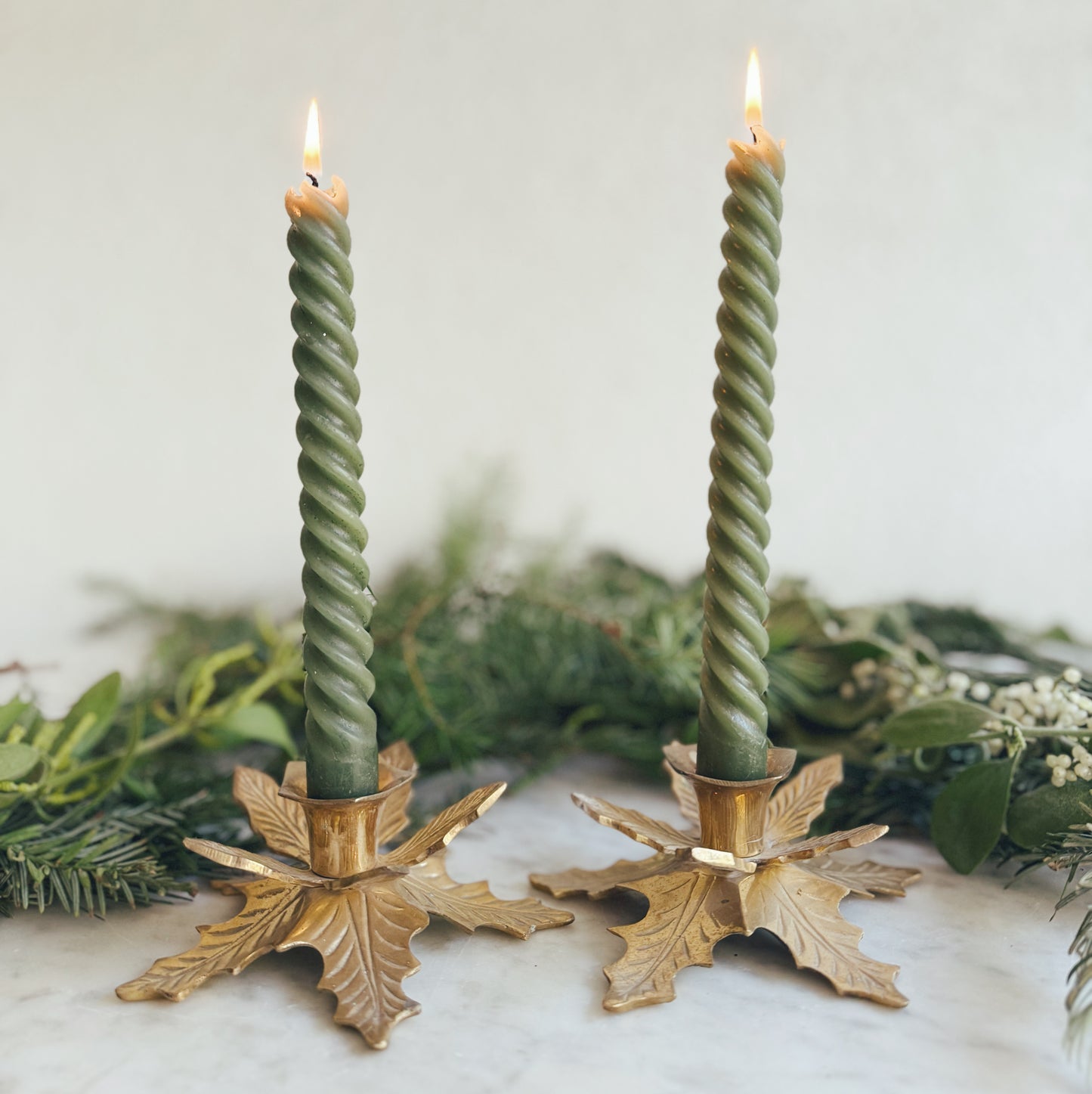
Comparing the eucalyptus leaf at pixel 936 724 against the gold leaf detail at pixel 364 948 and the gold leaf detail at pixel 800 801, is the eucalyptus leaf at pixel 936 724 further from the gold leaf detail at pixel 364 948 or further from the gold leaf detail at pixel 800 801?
the gold leaf detail at pixel 364 948

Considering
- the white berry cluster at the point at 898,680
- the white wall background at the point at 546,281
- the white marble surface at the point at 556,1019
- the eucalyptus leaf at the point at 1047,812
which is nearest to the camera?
the white marble surface at the point at 556,1019

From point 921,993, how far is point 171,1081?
25 cm

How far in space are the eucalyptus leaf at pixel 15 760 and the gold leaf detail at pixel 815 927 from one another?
11.2 inches

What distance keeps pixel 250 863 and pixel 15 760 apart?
0.40 ft

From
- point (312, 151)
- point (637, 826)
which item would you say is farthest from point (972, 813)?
point (312, 151)

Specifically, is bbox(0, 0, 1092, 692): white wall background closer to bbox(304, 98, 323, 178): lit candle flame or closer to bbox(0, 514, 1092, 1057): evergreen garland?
bbox(0, 514, 1092, 1057): evergreen garland

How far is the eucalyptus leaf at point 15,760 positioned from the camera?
0.39 metres

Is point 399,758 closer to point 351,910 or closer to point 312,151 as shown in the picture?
point 351,910

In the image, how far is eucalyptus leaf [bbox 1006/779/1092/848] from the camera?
0.40m

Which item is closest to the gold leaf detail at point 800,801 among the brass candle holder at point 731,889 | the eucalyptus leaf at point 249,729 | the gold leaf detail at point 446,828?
the brass candle holder at point 731,889

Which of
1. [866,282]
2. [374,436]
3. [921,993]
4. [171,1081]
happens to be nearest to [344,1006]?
[171,1081]

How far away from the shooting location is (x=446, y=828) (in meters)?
0.37

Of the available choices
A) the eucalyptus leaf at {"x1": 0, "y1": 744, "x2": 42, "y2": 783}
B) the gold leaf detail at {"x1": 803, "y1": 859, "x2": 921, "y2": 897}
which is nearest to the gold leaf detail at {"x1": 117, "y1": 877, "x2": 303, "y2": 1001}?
the eucalyptus leaf at {"x1": 0, "y1": 744, "x2": 42, "y2": 783}

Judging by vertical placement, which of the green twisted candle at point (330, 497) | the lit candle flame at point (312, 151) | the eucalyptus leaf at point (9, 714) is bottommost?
the eucalyptus leaf at point (9, 714)
